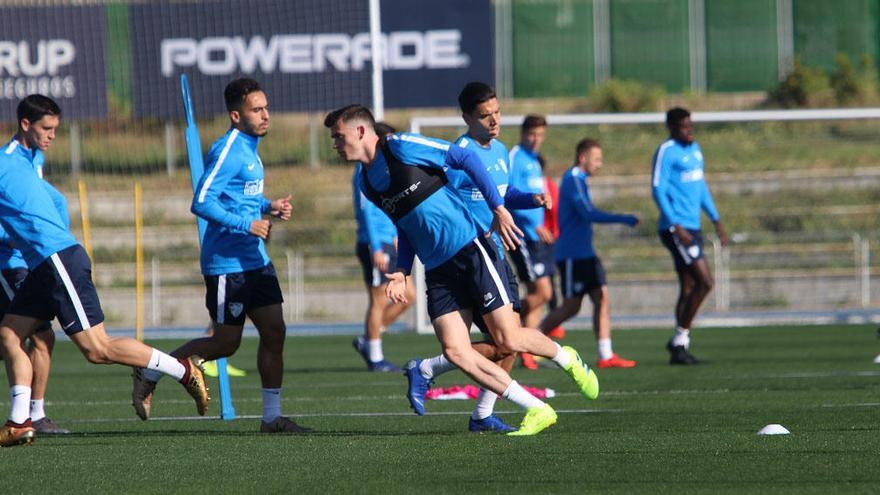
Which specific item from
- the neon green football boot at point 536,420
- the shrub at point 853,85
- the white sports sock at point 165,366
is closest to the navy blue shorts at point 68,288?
the white sports sock at point 165,366

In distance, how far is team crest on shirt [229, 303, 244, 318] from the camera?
8.56 m

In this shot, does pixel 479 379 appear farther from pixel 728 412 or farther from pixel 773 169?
pixel 773 169

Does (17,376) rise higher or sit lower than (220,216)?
lower

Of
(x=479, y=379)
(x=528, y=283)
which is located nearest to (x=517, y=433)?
(x=479, y=379)

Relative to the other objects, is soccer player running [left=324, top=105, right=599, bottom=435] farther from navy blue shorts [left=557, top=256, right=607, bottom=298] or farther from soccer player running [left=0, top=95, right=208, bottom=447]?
navy blue shorts [left=557, top=256, right=607, bottom=298]

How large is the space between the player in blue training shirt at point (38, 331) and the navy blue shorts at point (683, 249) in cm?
613

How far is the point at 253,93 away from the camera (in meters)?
8.59

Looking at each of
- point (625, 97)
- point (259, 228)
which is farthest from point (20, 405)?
point (625, 97)

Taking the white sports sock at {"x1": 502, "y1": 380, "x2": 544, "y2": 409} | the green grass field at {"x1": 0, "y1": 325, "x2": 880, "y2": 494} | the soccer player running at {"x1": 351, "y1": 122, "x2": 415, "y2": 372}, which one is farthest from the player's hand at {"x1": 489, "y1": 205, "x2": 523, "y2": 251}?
the soccer player running at {"x1": 351, "y1": 122, "x2": 415, "y2": 372}

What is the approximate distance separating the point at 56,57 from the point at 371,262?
1049 cm

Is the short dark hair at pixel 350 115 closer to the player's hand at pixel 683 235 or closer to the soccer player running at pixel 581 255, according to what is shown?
the soccer player running at pixel 581 255

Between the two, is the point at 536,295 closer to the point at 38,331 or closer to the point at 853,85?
the point at 38,331

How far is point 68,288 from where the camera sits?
7984 mm

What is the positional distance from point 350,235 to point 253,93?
744 inches
